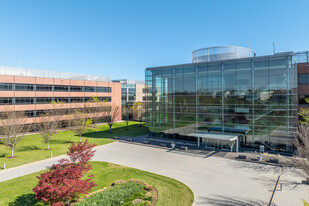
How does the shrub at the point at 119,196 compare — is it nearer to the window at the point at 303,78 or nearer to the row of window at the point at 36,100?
the window at the point at 303,78

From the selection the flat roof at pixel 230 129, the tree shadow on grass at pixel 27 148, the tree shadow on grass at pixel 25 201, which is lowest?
the tree shadow on grass at pixel 25 201

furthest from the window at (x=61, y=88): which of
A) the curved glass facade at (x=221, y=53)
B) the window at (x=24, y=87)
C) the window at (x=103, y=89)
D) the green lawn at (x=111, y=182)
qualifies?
the curved glass facade at (x=221, y=53)

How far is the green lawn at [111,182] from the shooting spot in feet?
48.8

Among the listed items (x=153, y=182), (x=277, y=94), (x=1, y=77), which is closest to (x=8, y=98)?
(x=1, y=77)

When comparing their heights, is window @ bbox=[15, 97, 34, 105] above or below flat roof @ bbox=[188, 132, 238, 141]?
above

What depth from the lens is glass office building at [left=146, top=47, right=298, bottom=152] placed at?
2700 centimetres

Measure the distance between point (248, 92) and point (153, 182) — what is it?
20.1 meters

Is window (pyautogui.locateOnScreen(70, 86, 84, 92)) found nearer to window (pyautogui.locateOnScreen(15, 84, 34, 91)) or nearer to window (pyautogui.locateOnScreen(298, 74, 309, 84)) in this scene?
→ window (pyautogui.locateOnScreen(15, 84, 34, 91))

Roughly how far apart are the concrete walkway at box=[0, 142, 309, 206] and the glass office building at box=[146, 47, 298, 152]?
7134 millimetres

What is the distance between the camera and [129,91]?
74688 millimetres

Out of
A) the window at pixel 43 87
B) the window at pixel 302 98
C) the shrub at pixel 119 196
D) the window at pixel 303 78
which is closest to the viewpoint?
the shrub at pixel 119 196

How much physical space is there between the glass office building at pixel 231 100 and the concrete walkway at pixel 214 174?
7134mm

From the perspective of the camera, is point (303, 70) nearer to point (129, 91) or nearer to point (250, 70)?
point (250, 70)

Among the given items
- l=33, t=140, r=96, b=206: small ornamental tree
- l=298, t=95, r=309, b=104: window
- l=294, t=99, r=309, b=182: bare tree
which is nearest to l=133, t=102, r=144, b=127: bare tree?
l=298, t=95, r=309, b=104: window
